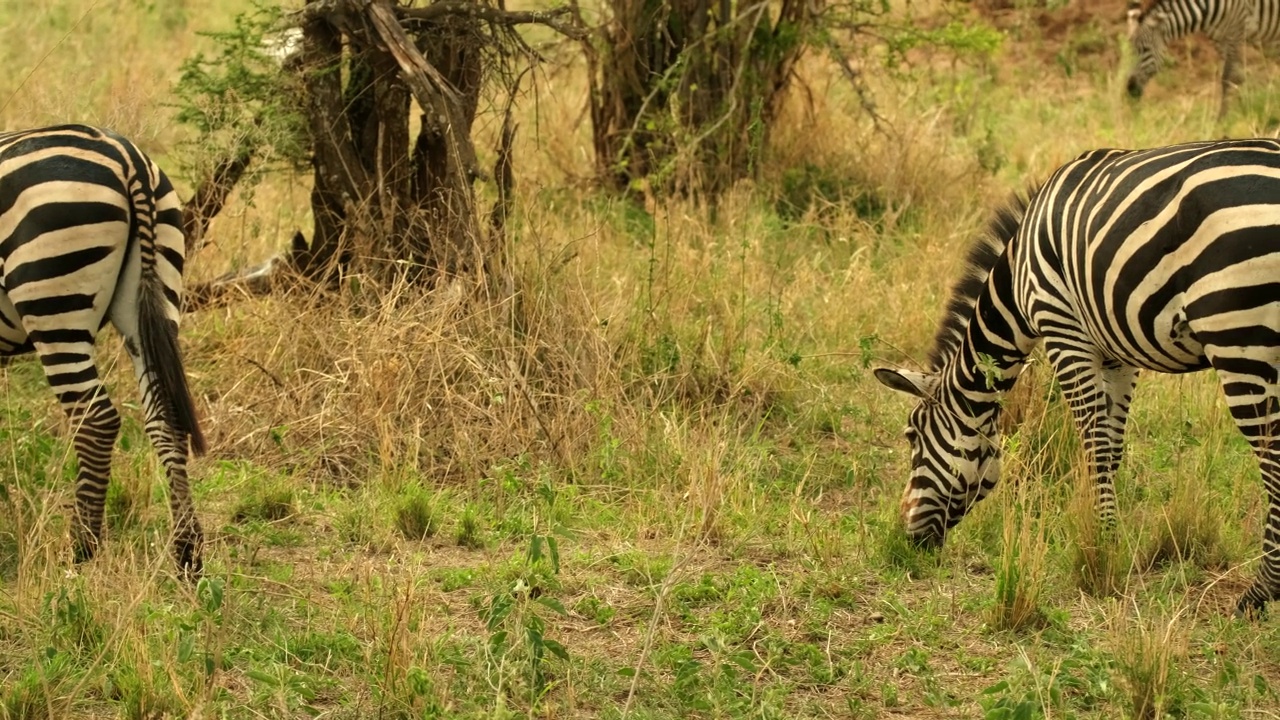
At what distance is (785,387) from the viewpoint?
708 centimetres

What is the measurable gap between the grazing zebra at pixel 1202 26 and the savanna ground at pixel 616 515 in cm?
504

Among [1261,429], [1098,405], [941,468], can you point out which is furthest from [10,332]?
[1261,429]

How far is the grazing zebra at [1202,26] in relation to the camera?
13242 mm

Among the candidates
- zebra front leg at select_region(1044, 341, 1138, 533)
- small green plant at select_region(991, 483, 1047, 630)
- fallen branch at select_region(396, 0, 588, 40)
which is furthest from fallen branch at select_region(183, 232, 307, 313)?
small green plant at select_region(991, 483, 1047, 630)

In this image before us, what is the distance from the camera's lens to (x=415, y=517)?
567 cm

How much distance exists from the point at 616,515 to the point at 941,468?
134 cm

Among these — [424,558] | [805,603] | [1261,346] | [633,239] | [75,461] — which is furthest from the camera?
[633,239]

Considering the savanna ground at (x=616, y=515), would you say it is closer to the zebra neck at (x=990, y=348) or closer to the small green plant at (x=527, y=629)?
the small green plant at (x=527, y=629)

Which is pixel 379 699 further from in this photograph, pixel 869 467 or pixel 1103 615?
pixel 869 467

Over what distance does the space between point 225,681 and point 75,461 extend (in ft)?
7.15

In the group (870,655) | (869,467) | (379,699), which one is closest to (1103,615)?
(870,655)

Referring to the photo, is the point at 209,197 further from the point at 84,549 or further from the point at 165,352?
the point at 84,549

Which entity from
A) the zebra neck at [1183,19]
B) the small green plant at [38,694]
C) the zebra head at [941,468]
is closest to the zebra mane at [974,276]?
the zebra head at [941,468]

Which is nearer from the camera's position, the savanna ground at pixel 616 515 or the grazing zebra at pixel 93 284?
the savanna ground at pixel 616 515
